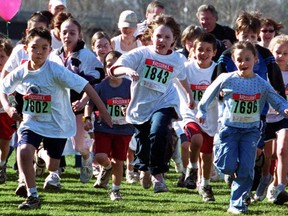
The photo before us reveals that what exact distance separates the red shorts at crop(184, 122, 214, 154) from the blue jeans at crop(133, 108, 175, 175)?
75cm

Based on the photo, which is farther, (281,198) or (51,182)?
(51,182)

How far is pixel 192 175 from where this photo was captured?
12445 millimetres

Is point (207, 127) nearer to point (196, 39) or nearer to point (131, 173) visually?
point (196, 39)

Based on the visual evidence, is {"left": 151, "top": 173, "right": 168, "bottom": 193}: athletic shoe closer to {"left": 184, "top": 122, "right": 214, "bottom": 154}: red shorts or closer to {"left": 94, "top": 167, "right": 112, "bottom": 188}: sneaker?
{"left": 184, "top": 122, "right": 214, "bottom": 154}: red shorts

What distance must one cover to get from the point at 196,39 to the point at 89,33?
45.2 meters

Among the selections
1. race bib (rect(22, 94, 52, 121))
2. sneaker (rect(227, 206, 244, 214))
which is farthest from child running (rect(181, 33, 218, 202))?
race bib (rect(22, 94, 52, 121))

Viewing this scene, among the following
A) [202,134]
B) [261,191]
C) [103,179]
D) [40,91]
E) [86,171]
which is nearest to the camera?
[40,91]

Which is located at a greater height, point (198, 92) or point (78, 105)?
point (198, 92)

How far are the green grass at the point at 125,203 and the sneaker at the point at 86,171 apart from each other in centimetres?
9

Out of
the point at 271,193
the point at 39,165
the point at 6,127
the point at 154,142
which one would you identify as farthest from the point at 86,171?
the point at 271,193

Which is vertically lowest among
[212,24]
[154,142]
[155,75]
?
[154,142]

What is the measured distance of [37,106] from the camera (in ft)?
35.1

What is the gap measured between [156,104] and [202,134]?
98 centimetres

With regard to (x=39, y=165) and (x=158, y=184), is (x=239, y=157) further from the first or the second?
(x=39, y=165)
